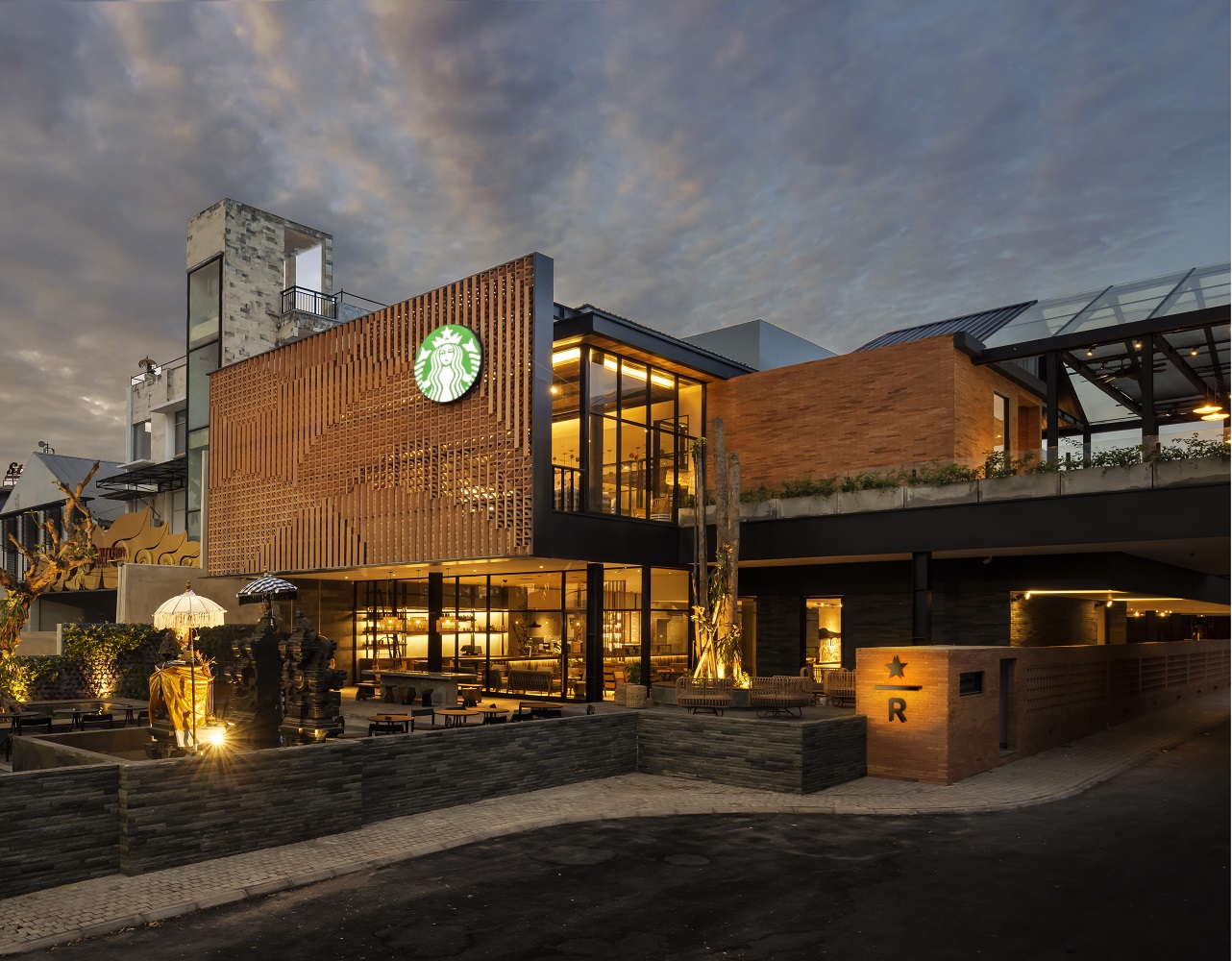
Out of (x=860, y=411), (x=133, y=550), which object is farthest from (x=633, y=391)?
(x=133, y=550)

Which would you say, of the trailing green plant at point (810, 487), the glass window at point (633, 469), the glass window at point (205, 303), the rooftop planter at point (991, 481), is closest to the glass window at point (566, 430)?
the glass window at point (633, 469)

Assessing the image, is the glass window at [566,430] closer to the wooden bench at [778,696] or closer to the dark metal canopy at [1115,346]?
the wooden bench at [778,696]

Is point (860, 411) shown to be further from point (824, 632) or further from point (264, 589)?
point (264, 589)

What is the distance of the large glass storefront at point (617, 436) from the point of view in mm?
23125

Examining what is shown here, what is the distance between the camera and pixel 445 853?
36.3ft

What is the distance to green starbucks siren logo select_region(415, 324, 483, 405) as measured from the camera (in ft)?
74.8

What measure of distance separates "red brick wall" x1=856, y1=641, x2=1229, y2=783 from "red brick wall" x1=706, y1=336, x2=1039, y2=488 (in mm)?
5602

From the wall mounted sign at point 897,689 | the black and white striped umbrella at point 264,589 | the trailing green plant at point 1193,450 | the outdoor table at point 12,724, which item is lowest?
the outdoor table at point 12,724

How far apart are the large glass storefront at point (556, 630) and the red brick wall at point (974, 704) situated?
344 inches

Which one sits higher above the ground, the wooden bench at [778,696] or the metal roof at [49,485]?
the metal roof at [49,485]

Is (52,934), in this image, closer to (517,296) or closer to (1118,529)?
(517,296)

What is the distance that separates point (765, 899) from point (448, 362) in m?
16.6

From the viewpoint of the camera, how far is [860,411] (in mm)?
25078

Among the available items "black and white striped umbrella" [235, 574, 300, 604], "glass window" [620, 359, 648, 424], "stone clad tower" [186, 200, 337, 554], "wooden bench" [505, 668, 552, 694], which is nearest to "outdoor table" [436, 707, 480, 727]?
"black and white striped umbrella" [235, 574, 300, 604]
